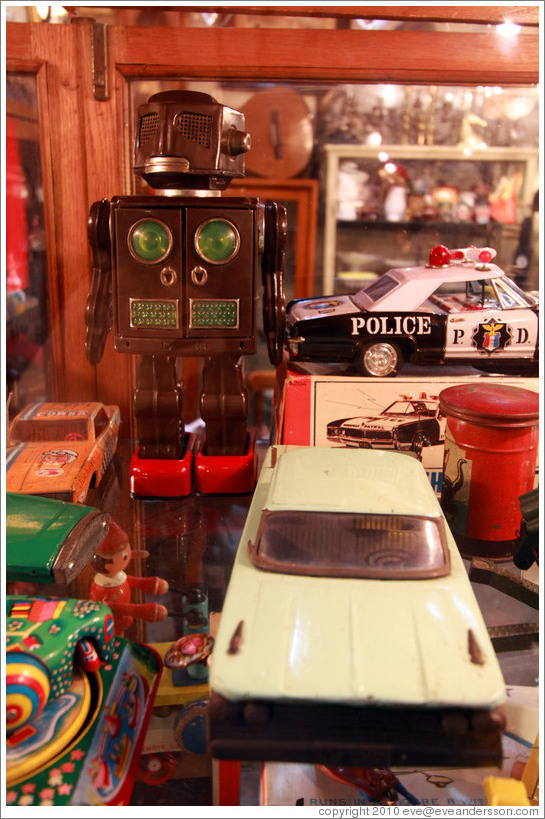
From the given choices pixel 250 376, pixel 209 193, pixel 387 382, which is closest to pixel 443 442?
pixel 387 382

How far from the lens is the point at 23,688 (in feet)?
2.52

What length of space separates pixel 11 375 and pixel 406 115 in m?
1.05

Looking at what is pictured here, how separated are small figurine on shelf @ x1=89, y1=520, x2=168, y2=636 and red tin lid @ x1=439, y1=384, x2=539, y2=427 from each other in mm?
587

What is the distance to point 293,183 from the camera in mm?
1580

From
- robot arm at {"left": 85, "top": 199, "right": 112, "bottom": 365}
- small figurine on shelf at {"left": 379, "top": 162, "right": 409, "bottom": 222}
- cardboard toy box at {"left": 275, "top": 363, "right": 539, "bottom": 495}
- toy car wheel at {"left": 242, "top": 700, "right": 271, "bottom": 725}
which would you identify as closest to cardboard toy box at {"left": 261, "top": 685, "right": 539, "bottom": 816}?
toy car wheel at {"left": 242, "top": 700, "right": 271, "bottom": 725}

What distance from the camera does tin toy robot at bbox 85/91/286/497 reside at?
1261 mm

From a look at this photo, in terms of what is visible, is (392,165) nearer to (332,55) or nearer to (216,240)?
(332,55)

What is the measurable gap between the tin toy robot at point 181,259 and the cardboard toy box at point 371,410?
118 millimetres

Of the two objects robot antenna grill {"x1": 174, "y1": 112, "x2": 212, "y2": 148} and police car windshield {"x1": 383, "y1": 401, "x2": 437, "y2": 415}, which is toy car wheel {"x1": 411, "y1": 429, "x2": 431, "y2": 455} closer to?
police car windshield {"x1": 383, "y1": 401, "x2": 437, "y2": 415}

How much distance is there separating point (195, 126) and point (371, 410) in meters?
0.64

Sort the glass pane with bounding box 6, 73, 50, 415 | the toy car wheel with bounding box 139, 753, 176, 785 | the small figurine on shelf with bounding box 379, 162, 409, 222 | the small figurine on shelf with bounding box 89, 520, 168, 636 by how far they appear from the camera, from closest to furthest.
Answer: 1. the toy car wheel with bounding box 139, 753, 176, 785
2. the small figurine on shelf with bounding box 89, 520, 168, 636
3. the glass pane with bounding box 6, 73, 50, 415
4. the small figurine on shelf with bounding box 379, 162, 409, 222

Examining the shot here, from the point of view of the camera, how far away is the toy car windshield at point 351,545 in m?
0.87

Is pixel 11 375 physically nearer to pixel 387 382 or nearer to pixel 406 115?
pixel 387 382

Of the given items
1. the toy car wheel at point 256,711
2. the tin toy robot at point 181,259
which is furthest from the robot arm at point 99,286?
the toy car wheel at point 256,711
